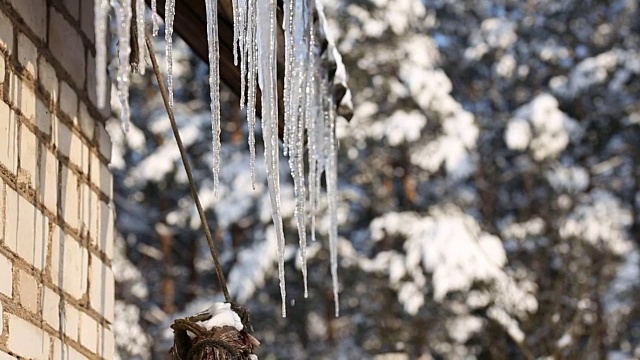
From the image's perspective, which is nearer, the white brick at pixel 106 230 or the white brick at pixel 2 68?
the white brick at pixel 2 68

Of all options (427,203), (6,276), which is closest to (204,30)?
(6,276)

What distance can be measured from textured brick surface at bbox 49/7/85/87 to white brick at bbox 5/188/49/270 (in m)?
0.50

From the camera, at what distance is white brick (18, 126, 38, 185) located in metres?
2.57

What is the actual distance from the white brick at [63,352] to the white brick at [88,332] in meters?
0.07

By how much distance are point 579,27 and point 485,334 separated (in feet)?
13.8

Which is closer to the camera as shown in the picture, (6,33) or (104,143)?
(6,33)

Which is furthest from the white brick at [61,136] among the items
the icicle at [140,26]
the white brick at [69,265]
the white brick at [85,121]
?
the icicle at [140,26]

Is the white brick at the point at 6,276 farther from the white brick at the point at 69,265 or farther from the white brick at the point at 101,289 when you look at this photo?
the white brick at the point at 101,289

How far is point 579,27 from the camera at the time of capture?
43.0ft

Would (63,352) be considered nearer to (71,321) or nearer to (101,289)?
(71,321)

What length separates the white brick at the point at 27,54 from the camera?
8.60ft

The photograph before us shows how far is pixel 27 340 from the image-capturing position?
97.8 inches

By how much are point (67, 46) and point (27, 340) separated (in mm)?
907

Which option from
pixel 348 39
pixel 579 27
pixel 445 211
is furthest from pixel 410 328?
pixel 579 27
